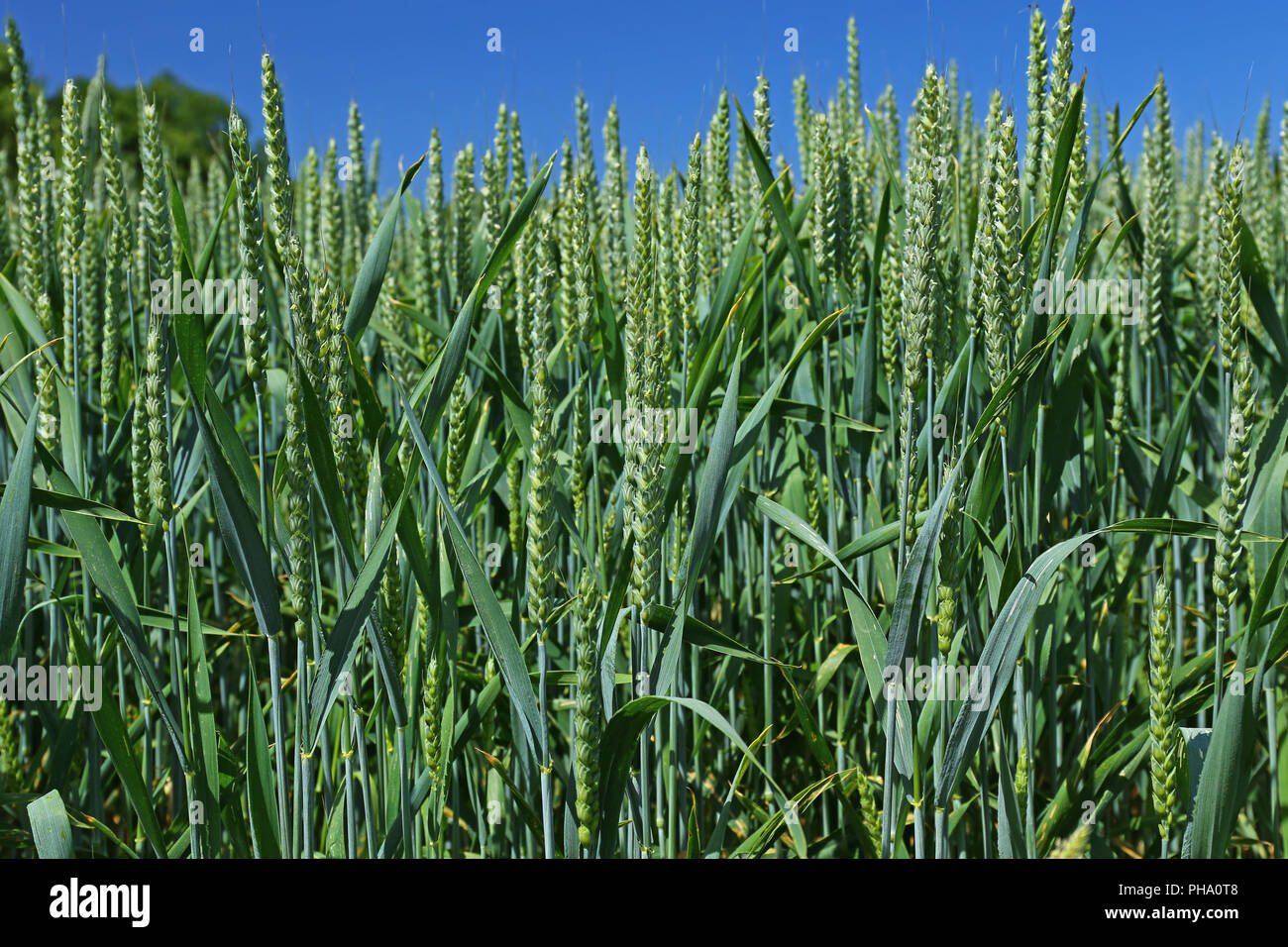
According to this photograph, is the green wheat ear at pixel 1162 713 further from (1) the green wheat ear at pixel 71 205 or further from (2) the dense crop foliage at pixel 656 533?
(1) the green wheat ear at pixel 71 205

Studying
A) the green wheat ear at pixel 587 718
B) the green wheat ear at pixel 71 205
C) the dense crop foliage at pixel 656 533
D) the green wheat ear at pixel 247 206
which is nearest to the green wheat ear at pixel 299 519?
the dense crop foliage at pixel 656 533

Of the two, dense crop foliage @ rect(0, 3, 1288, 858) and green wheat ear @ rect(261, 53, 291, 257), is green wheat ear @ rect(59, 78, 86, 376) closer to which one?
dense crop foliage @ rect(0, 3, 1288, 858)

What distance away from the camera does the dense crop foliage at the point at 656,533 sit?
109 centimetres

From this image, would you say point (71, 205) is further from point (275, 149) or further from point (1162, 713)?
point (1162, 713)

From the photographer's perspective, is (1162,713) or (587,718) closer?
(587,718)

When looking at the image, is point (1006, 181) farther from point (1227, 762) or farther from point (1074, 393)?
point (1227, 762)

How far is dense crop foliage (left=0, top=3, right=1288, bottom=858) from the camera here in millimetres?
1094

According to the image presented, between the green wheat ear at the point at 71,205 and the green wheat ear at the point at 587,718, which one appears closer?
the green wheat ear at the point at 587,718

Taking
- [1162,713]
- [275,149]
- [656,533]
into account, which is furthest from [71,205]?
[1162,713]

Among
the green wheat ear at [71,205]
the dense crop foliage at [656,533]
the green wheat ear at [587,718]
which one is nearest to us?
the green wheat ear at [587,718]

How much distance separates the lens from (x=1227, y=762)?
113 centimetres

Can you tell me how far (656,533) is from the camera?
1.04 m

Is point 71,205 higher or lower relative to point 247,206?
higher
